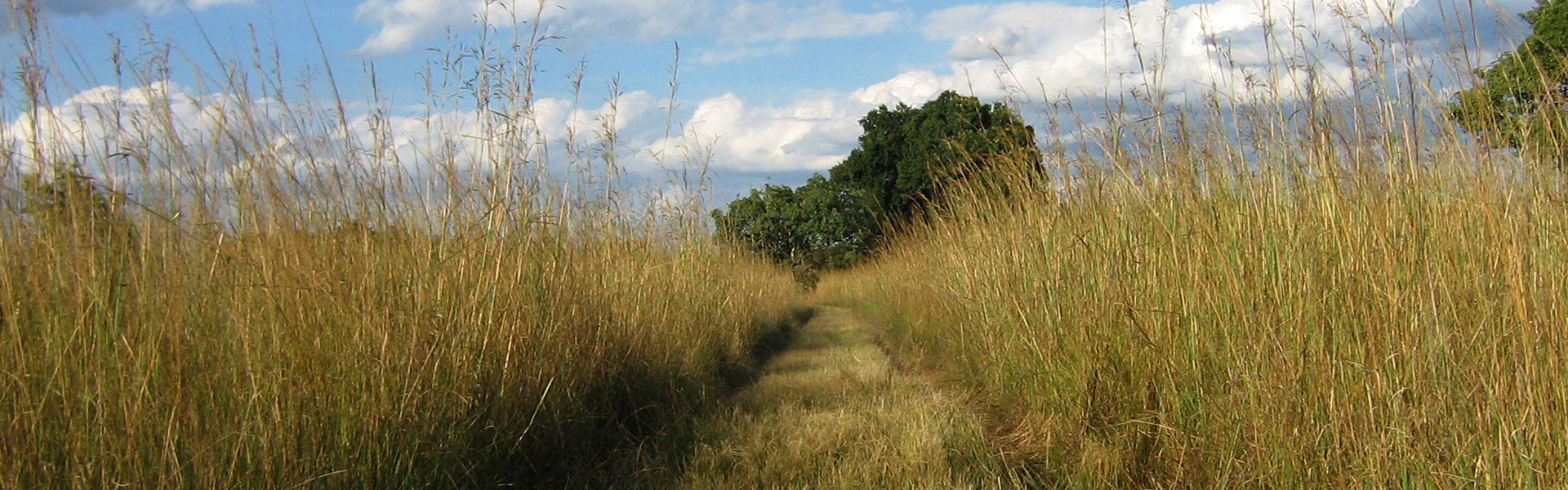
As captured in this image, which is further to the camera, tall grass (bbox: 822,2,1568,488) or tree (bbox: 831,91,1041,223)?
tree (bbox: 831,91,1041,223)

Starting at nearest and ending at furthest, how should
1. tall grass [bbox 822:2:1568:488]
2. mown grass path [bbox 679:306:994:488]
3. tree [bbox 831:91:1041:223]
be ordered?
1. tall grass [bbox 822:2:1568:488]
2. mown grass path [bbox 679:306:994:488]
3. tree [bbox 831:91:1041:223]

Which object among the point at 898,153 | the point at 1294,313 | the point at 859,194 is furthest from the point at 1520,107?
the point at 898,153

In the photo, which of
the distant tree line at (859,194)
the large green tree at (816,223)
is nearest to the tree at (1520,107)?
the distant tree line at (859,194)

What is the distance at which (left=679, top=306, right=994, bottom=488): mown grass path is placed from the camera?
3109 millimetres

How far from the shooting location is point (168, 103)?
2.42 m

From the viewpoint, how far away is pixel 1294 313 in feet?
7.59

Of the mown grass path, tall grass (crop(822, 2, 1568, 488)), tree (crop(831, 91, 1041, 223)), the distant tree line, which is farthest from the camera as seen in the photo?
tree (crop(831, 91, 1041, 223))

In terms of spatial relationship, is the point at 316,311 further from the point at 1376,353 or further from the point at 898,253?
the point at 898,253

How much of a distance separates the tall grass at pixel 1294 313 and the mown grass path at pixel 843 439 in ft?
0.96

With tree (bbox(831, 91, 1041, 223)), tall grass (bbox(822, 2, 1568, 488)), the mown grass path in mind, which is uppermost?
tree (bbox(831, 91, 1041, 223))

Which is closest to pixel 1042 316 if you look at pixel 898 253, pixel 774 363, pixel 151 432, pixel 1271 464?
pixel 1271 464

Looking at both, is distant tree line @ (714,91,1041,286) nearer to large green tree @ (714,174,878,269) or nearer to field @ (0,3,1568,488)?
large green tree @ (714,174,878,269)

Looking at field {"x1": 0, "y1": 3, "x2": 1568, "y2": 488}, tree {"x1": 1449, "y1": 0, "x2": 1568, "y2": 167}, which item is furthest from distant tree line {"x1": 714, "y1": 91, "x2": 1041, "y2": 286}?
tree {"x1": 1449, "y1": 0, "x2": 1568, "y2": 167}

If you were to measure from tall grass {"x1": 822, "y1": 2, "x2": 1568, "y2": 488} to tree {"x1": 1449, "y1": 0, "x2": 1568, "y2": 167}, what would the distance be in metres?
0.06
